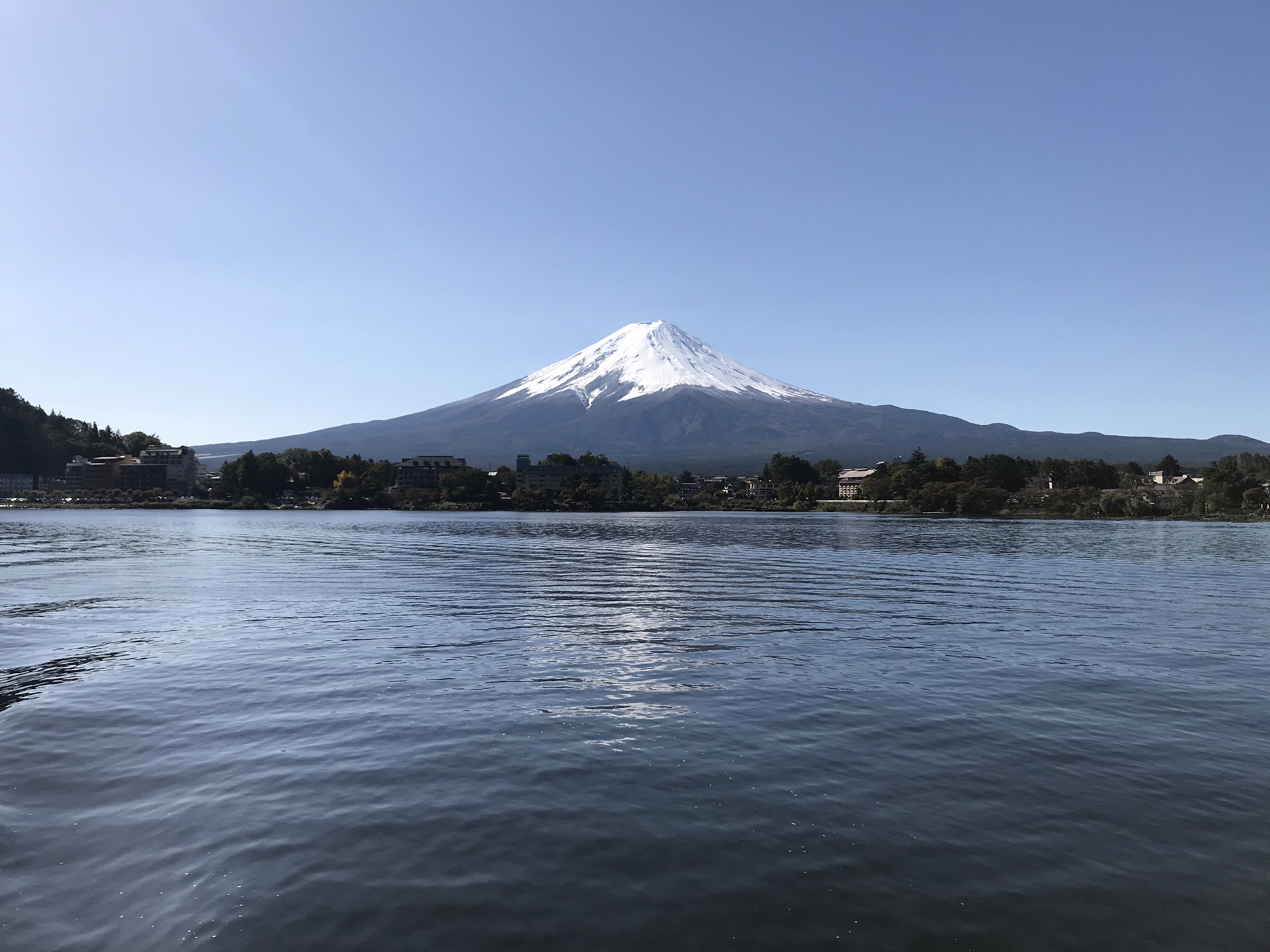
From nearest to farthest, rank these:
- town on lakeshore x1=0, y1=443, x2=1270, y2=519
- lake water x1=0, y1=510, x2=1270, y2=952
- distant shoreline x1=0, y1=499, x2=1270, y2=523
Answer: lake water x1=0, y1=510, x2=1270, y2=952 < town on lakeshore x1=0, y1=443, x2=1270, y2=519 < distant shoreline x1=0, y1=499, x2=1270, y2=523

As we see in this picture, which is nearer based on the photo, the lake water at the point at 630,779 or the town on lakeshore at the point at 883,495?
the lake water at the point at 630,779

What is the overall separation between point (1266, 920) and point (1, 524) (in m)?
120

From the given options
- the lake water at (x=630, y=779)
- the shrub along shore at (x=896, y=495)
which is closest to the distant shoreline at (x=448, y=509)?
the shrub along shore at (x=896, y=495)

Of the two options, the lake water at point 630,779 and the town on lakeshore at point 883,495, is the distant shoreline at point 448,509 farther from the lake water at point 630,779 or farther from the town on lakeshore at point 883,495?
the lake water at point 630,779

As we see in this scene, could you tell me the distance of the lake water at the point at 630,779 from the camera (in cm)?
732

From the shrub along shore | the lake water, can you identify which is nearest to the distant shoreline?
the shrub along shore

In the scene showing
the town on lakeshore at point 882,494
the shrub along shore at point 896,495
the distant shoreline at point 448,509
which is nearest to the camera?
the shrub along shore at point 896,495

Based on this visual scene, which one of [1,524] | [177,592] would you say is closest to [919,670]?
[177,592]

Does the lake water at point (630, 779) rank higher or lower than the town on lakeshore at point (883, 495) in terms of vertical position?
lower

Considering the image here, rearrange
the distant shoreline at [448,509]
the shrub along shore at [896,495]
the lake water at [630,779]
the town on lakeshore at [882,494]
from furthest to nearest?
1. the distant shoreline at [448,509]
2. the town on lakeshore at [882,494]
3. the shrub along shore at [896,495]
4. the lake water at [630,779]

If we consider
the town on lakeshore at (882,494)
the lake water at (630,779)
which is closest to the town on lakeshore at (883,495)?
the town on lakeshore at (882,494)

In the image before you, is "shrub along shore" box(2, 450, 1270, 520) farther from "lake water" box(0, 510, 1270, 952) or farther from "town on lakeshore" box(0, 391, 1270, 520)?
"lake water" box(0, 510, 1270, 952)

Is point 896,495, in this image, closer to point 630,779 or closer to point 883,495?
point 883,495

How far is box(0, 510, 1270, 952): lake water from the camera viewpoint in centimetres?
732
